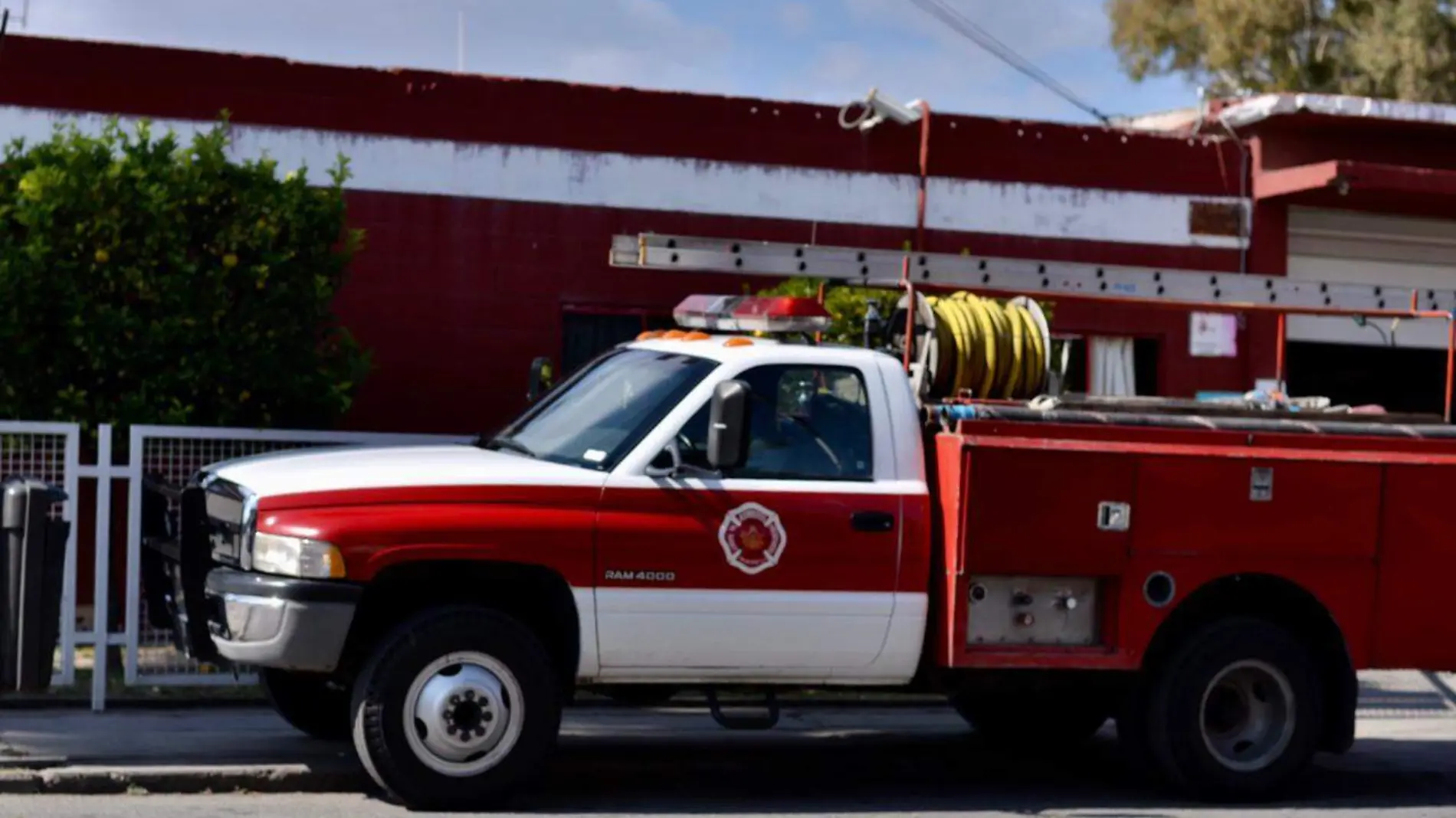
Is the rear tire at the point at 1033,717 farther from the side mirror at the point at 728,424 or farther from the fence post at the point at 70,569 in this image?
the fence post at the point at 70,569

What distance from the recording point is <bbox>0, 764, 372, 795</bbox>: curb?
29.2 feet

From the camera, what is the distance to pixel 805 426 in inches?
364

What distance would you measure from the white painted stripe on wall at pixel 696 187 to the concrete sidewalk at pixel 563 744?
5.44 m

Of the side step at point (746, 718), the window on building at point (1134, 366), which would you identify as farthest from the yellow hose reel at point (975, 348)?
the window on building at point (1134, 366)

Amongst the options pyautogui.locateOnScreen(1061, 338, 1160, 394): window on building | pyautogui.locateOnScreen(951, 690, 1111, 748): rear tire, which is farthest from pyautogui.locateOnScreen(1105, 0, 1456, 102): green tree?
pyautogui.locateOnScreen(951, 690, 1111, 748): rear tire

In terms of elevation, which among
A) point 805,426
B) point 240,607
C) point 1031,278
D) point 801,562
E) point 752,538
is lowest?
point 240,607

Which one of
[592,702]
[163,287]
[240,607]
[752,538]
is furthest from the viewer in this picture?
[163,287]

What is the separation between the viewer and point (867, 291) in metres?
13.6

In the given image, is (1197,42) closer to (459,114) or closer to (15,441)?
(459,114)

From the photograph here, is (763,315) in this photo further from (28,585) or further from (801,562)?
(28,585)

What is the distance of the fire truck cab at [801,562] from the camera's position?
27.9 ft

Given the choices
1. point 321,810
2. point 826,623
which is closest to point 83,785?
point 321,810

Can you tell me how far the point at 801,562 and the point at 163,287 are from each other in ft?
17.0

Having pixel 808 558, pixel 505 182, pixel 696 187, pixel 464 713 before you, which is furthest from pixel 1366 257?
pixel 464 713
